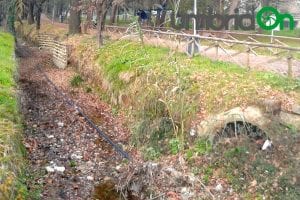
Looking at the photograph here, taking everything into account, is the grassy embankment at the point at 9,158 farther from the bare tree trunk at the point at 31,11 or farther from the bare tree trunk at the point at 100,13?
the bare tree trunk at the point at 31,11

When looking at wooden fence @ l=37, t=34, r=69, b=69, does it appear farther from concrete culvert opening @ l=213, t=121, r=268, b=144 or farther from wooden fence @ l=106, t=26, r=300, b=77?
concrete culvert opening @ l=213, t=121, r=268, b=144

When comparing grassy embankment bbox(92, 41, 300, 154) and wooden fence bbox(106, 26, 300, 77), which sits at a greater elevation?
wooden fence bbox(106, 26, 300, 77)

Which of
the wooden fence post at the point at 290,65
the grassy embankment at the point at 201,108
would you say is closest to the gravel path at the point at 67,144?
the grassy embankment at the point at 201,108

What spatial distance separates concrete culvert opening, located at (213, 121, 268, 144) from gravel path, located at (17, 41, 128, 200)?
2916mm

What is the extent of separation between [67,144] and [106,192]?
3.25 metres

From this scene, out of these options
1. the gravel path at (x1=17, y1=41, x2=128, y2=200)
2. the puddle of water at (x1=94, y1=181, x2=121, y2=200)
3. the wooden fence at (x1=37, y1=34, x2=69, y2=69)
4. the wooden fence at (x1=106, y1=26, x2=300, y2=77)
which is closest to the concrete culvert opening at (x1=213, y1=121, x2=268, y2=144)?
the wooden fence at (x1=106, y1=26, x2=300, y2=77)

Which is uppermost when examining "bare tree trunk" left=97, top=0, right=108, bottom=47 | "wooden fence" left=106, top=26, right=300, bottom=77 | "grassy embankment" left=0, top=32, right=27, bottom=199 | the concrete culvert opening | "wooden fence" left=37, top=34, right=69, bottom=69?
"bare tree trunk" left=97, top=0, right=108, bottom=47

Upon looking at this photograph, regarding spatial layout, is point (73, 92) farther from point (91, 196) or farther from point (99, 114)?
point (91, 196)

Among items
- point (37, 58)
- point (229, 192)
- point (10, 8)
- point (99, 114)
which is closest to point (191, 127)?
point (229, 192)

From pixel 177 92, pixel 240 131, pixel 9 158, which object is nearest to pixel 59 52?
pixel 177 92

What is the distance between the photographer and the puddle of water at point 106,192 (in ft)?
32.8

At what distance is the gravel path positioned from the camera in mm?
10289

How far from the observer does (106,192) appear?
1020 centimetres

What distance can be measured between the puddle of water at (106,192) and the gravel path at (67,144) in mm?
143
